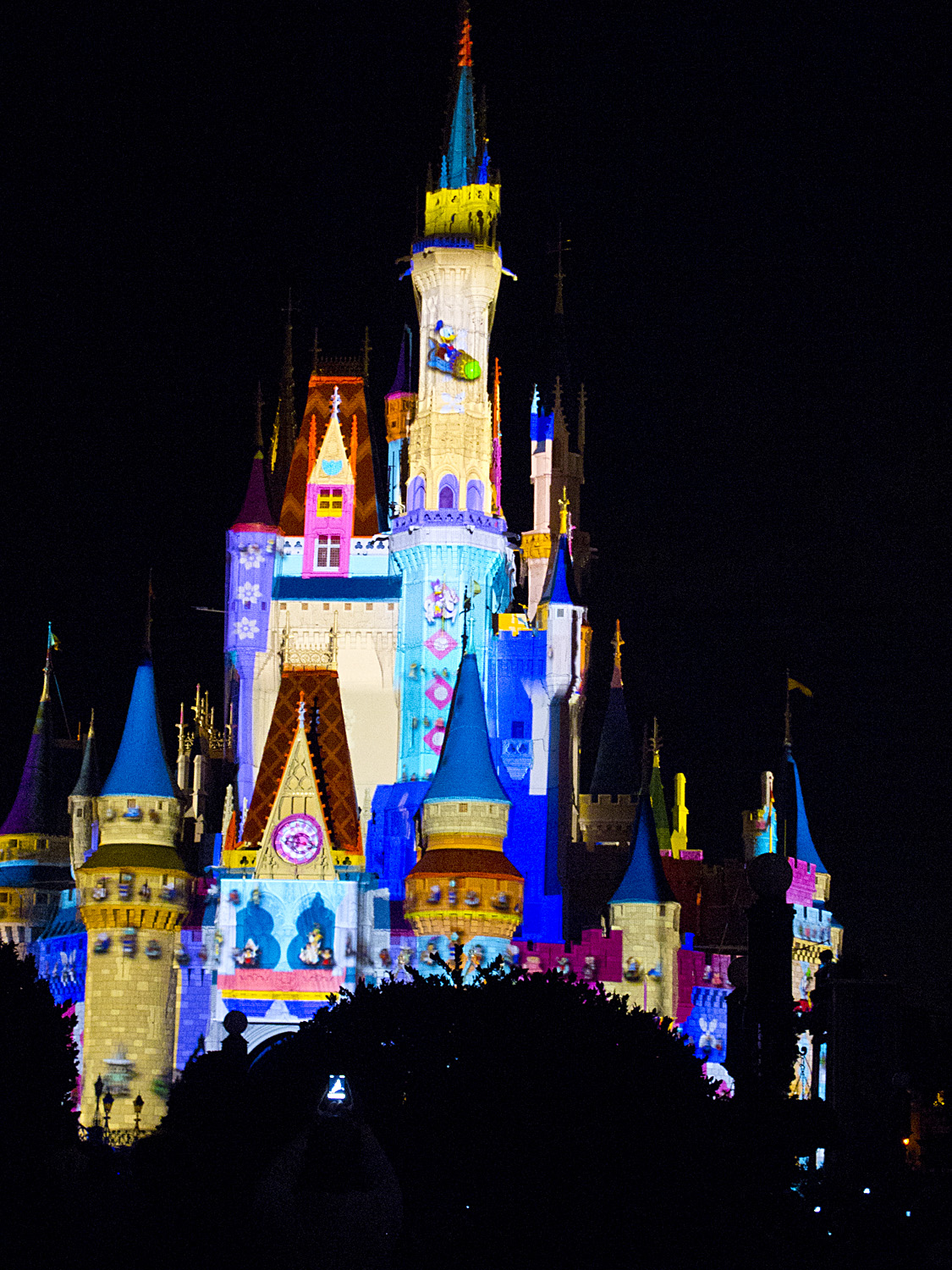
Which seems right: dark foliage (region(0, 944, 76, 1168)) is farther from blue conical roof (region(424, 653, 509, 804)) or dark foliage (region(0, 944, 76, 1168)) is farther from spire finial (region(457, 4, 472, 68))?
spire finial (region(457, 4, 472, 68))

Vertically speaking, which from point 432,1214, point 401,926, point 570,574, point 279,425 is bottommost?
point 432,1214

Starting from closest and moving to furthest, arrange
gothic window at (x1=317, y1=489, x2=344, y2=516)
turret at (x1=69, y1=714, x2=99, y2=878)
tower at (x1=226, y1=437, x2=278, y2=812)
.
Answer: turret at (x1=69, y1=714, x2=99, y2=878)
tower at (x1=226, y1=437, x2=278, y2=812)
gothic window at (x1=317, y1=489, x2=344, y2=516)

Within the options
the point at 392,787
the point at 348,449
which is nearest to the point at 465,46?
the point at 348,449

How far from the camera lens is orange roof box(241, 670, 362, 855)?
72812mm

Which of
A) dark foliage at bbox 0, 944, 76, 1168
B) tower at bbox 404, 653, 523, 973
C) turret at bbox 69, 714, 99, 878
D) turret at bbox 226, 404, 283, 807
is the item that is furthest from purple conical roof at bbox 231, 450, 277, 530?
dark foliage at bbox 0, 944, 76, 1168

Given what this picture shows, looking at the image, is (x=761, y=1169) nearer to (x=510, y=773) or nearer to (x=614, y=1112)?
(x=614, y=1112)

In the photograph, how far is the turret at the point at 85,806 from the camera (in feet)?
257

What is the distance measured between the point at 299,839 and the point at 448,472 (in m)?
14.6

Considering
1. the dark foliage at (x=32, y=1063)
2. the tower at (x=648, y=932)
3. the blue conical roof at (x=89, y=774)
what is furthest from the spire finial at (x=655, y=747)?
the dark foliage at (x=32, y=1063)

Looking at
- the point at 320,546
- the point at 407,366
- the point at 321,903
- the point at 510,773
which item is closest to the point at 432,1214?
the point at 321,903

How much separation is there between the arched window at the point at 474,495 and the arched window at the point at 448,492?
1.14 ft

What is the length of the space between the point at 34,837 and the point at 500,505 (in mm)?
18826

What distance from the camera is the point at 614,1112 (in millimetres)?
46500

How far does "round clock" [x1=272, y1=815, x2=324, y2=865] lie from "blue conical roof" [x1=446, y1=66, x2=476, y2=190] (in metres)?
23.2
